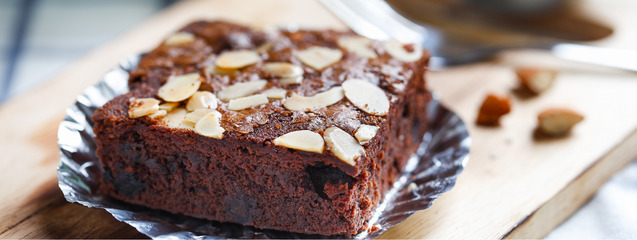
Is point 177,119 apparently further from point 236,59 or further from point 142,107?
point 236,59

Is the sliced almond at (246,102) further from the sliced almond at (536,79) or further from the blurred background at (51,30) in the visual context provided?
the blurred background at (51,30)

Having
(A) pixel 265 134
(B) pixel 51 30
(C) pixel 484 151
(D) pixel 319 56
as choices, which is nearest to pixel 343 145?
(A) pixel 265 134

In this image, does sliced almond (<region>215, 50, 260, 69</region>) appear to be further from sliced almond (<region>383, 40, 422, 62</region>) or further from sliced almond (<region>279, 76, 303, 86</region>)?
sliced almond (<region>383, 40, 422, 62</region>)

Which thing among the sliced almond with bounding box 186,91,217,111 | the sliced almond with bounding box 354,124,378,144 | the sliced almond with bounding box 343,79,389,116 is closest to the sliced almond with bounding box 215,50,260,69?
the sliced almond with bounding box 186,91,217,111

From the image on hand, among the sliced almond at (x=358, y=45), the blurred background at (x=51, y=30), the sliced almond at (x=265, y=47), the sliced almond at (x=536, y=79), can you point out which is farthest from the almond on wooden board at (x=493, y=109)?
the blurred background at (x=51, y=30)

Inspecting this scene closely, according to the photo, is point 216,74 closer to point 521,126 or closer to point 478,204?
point 478,204
